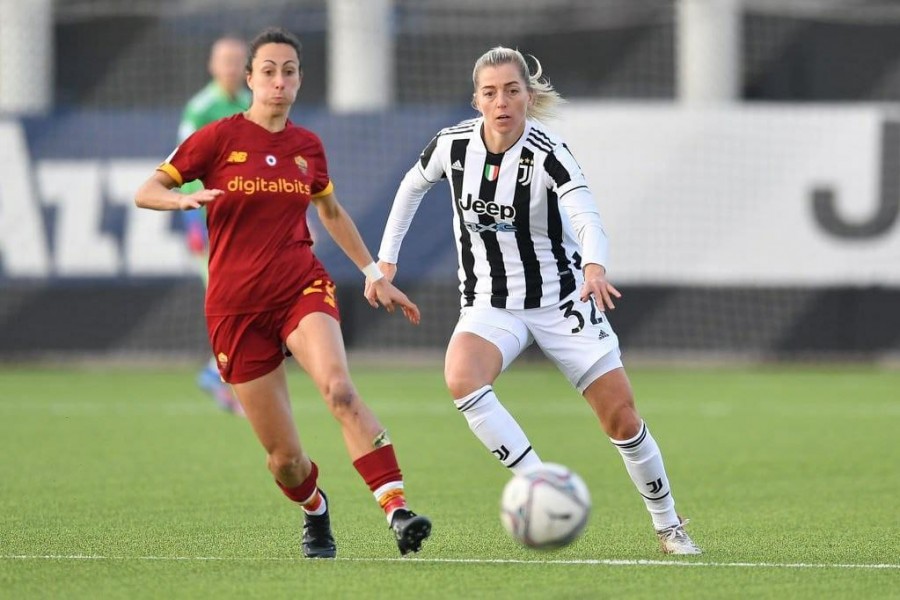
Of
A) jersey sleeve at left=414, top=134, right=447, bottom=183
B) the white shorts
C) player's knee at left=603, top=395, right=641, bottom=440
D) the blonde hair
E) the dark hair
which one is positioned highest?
the dark hair

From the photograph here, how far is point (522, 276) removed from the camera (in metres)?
6.67

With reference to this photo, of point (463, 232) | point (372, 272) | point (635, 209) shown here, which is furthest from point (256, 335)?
point (635, 209)

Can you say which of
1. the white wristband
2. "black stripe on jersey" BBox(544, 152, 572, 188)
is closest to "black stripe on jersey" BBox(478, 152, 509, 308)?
"black stripe on jersey" BBox(544, 152, 572, 188)

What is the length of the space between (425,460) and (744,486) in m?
2.21

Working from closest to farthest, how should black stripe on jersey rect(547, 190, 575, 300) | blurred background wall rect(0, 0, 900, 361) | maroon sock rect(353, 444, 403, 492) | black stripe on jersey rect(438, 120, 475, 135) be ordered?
maroon sock rect(353, 444, 403, 492), black stripe on jersey rect(547, 190, 575, 300), black stripe on jersey rect(438, 120, 475, 135), blurred background wall rect(0, 0, 900, 361)

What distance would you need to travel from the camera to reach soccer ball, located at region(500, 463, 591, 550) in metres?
5.77

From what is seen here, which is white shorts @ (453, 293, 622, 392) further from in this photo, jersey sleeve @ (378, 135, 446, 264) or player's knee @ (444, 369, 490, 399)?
jersey sleeve @ (378, 135, 446, 264)

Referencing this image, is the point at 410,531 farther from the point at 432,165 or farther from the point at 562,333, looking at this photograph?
the point at 432,165

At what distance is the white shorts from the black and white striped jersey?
0.05m

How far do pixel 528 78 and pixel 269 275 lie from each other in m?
1.31

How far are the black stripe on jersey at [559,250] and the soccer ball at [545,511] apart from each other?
1.05 m

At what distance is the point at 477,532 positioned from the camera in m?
7.25

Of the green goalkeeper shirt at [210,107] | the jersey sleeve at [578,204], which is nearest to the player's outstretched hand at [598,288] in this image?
the jersey sleeve at [578,204]

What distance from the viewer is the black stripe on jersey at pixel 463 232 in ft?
22.0
